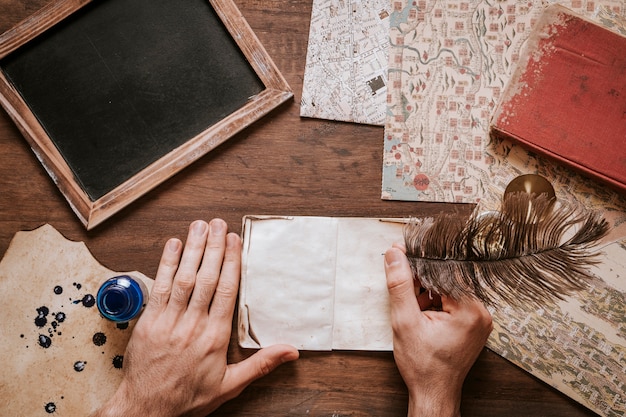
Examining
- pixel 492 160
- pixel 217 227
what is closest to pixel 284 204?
pixel 217 227

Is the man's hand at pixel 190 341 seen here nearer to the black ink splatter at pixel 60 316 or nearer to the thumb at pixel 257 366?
→ the thumb at pixel 257 366

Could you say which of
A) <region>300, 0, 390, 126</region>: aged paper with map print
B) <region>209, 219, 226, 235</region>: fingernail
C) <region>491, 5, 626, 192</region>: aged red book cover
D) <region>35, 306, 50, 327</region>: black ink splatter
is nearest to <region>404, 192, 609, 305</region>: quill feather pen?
<region>491, 5, 626, 192</region>: aged red book cover

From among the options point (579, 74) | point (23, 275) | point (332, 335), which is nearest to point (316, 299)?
point (332, 335)

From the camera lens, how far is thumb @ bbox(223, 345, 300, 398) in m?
1.04

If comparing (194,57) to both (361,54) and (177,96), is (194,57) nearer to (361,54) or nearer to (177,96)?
(177,96)

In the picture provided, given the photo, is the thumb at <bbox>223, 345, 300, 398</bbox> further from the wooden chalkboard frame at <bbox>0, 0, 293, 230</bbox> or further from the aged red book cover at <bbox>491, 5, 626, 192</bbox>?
the aged red book cover at <bbox>491, 5, 626, 192</bbox>

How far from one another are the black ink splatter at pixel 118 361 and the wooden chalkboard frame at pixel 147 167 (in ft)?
1.01

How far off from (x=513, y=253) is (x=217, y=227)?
63 centimetres

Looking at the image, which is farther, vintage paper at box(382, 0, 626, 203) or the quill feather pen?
vintage paper at box(382, 0, 626, 203)

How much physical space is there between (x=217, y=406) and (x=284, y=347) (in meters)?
0.21

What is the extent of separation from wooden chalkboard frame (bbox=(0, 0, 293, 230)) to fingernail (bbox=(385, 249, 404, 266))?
0.42 metres

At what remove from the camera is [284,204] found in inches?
43.0

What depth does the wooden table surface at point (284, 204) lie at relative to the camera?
1077 mm

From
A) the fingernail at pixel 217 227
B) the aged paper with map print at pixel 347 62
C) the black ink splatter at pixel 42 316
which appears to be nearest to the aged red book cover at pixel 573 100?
the aged paper with map print at pixel 347 62
